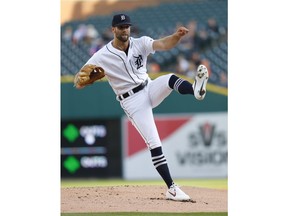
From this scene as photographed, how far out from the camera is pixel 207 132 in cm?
873

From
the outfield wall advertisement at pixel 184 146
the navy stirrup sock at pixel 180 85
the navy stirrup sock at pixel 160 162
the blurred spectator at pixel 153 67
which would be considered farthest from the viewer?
the outfield wall advertisement at pixel 184 146

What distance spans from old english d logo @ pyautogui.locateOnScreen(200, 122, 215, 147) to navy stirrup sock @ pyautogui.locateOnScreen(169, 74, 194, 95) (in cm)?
365

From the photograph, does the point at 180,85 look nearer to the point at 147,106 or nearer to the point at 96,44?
the point at 147,106

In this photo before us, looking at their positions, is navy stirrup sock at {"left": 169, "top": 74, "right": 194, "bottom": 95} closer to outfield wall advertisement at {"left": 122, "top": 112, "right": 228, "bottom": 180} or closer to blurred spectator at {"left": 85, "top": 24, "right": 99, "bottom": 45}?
blurred spectator at {"left": 85, "top": 24, "right": 99, "bottom": 45}

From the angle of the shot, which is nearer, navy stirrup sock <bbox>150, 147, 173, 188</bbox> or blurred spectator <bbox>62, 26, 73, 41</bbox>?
navy stirrup sock <bbox>150, 147, 173, 188</bbox>

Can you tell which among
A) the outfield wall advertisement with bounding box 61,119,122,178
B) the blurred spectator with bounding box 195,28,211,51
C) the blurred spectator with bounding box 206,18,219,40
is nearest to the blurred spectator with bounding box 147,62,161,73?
the blurred spectator with bounding box 195,28,211,51

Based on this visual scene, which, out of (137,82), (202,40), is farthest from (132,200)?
(202,40)

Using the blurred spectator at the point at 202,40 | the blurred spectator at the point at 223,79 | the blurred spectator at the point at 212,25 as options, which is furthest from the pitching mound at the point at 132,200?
the blurred spectator at the point at 212,25

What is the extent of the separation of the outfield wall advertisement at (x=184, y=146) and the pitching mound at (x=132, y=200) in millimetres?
3045

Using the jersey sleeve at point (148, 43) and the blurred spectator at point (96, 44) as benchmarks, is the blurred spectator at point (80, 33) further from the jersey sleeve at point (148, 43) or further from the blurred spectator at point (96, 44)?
the jersey sleeve at point (148, 43)

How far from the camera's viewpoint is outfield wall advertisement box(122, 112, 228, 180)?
8.46 metres

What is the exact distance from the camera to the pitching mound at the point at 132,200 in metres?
4.87

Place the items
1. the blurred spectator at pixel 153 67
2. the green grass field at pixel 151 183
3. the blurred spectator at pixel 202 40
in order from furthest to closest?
the blurred spectator at pixel 202 40
the blurred spectator at pixel 153 67
the green grass field at pixel 151 183
